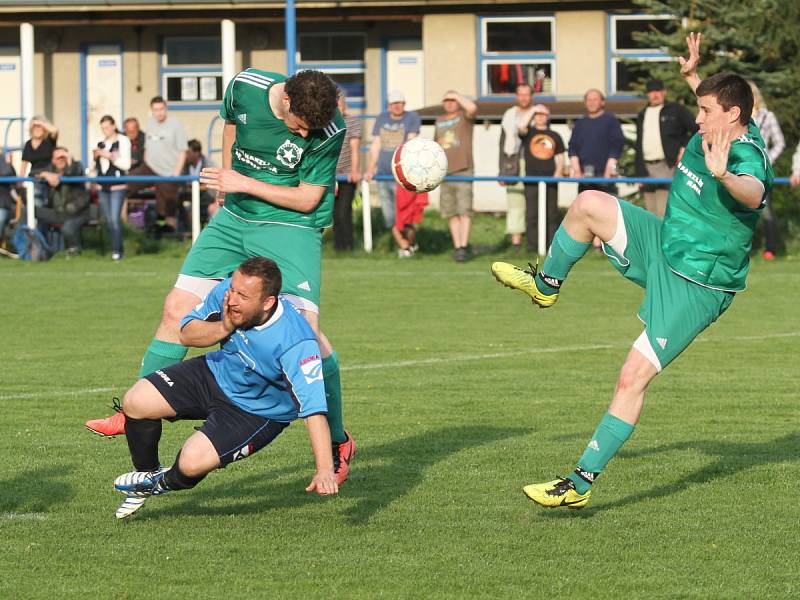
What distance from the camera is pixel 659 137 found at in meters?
18.5

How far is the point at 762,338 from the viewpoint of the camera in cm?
1315

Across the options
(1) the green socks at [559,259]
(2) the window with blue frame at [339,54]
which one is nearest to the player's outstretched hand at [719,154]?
(1) the green socks at [559,259]

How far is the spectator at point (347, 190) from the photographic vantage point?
19055 millimetres

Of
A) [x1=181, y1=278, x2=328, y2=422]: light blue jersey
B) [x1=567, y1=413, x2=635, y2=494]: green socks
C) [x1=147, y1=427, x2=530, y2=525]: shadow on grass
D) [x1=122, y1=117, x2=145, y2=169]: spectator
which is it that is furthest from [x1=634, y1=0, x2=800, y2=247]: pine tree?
[x1=181, y1=278, x2=328, y2=422]: light blue jersey

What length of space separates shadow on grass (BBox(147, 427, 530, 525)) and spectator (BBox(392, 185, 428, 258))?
1038 centimetres

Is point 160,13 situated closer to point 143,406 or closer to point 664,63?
point 664,63

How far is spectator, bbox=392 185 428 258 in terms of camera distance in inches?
750

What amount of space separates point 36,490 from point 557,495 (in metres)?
2.46

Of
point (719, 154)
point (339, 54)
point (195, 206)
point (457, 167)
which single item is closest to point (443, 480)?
point (719, 154)

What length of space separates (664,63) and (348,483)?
58.2ft

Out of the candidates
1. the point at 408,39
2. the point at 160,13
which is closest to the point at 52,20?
the point at 160,13

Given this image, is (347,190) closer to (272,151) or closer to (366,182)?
(366,182)

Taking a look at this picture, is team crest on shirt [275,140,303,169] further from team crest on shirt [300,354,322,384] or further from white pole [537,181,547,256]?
white pole [537,181,547,256]

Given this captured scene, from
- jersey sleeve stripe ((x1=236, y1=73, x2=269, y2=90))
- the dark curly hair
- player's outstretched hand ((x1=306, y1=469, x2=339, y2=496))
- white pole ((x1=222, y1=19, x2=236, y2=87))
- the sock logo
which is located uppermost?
white pole ((x1=222, y1=19, x2=236, y2=87))
